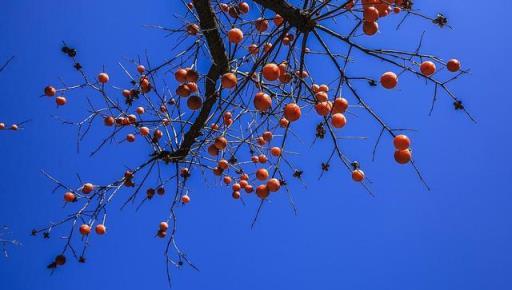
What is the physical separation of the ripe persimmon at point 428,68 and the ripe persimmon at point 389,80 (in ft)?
1.23

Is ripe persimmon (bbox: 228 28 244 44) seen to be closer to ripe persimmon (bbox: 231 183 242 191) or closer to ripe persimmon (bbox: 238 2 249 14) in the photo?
ripe persimmon (bbox: 238 2 249 14)

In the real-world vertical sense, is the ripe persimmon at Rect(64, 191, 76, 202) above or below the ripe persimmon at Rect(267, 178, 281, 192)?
above

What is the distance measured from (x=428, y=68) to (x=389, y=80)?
0.44 metres

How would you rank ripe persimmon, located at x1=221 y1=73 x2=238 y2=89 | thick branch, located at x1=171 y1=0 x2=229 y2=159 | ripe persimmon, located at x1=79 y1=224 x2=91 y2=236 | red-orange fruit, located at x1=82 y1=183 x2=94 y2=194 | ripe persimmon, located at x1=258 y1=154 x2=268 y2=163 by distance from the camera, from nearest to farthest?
ripe persimmon, located at x1=221 y1=73 x2=238 y2=89 < thick branch, located at x1=171 y1=0 x2=229 y2=159 < ripe persimmon, located at x1=79 y1=224 x2=91 y2=236 < red-orange fruit, located at x1=82 y1=183 x2=94 y2=194 < ripe persimmon, located at x1=258 y1=154 x2=268 y2=163

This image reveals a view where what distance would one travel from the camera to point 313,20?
2.60m

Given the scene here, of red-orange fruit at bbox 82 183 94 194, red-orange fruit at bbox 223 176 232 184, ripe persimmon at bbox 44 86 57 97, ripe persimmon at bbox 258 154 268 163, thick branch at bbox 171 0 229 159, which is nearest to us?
thick branch at bbox 171 0 229 159

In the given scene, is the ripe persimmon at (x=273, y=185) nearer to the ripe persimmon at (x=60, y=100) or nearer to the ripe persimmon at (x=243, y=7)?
the ripe persimmon at (x=243, y=7)

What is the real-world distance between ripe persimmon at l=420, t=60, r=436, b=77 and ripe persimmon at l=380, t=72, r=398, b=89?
14.7 inches

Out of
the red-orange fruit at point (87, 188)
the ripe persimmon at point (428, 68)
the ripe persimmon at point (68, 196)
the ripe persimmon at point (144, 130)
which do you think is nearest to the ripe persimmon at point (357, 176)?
the ripe persimmon at point (428, 68)

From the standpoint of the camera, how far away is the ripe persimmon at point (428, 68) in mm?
2789

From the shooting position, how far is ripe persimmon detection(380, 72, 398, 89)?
259 centimetres

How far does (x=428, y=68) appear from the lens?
110 inches

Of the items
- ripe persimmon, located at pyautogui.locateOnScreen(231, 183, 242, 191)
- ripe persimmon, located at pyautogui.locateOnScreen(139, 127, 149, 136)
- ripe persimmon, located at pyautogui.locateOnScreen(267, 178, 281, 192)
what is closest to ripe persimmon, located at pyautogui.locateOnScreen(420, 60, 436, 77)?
ripe persimmon, located at pyautogui.locateOnScreen(267, 178, 281, 192)

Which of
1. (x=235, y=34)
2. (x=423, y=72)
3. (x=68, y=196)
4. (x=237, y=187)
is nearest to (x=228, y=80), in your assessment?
(x=235, y=34)
